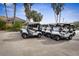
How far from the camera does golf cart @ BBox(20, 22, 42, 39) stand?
196 centimetres

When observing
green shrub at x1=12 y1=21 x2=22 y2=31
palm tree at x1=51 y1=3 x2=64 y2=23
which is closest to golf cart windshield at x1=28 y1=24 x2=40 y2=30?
green shrub at x1=12 y1=21 x2=22 y2=31

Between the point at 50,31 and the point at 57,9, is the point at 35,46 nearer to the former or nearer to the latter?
the point at 50,31

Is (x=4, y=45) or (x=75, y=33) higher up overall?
(x=75, y=33)

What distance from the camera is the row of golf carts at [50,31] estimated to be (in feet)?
6.42

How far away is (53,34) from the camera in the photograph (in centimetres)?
198

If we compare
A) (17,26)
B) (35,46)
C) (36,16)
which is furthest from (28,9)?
(35,46)

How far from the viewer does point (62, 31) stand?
198 centimetres

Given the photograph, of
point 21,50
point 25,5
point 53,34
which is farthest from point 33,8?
point 21,50

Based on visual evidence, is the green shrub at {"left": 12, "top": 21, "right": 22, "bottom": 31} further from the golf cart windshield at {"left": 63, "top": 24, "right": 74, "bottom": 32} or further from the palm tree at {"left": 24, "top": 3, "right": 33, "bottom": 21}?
the golf cart windshield at {"left": 63, "top": 24, "right": 74, "bottom": 32}

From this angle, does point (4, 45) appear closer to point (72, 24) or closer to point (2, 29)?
point (2, 29)

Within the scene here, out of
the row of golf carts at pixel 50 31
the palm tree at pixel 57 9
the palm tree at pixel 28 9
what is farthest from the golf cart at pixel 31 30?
the palm tree at pixel 57 9

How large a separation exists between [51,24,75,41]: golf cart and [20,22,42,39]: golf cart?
19 cm

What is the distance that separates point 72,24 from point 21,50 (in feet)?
2.29

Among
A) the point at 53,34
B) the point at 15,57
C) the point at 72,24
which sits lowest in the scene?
the point at 15,57
